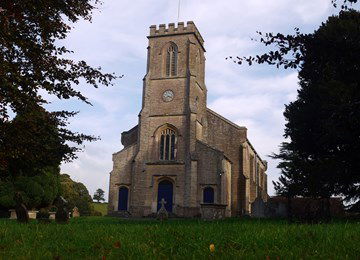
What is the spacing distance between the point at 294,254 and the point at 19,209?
36.2ft

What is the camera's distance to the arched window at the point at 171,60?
38344 mm

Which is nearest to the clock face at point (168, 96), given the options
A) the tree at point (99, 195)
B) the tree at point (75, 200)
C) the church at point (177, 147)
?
the church at point (177, 147)

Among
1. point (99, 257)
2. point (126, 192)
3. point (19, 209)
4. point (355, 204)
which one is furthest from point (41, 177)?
point (99, 257)

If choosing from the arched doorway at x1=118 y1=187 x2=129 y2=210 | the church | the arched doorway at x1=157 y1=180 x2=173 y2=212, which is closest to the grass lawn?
the church

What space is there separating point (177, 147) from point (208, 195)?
5255 millimetres

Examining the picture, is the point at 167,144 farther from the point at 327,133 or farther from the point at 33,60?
the point at 33,60

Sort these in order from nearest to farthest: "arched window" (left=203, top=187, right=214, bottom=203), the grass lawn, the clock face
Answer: the grass lawn < "arched window" (left=203, top=187, right=214, bottom=203) < the clock face

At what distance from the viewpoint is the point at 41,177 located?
1339 inches

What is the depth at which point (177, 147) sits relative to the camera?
35688 mm

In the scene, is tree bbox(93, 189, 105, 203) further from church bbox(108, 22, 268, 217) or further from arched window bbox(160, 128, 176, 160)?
arched window bbox(160, 128, 176, 160)

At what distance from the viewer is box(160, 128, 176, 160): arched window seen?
3600 centimetres

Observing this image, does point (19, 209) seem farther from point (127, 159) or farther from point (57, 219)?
point (127, 159)

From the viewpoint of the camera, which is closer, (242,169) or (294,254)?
(294,254)

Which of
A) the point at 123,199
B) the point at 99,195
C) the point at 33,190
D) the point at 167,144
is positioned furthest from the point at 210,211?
the point at 99,195
